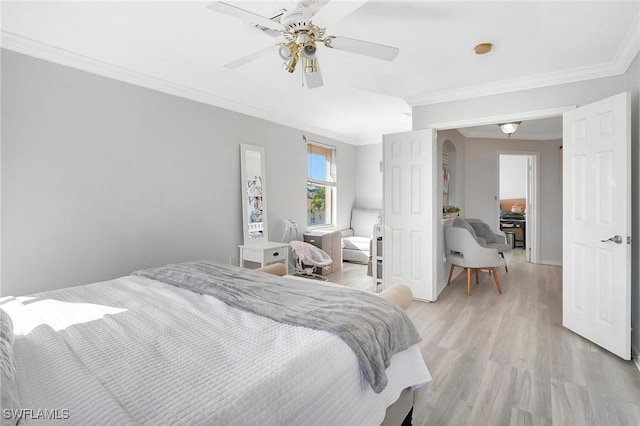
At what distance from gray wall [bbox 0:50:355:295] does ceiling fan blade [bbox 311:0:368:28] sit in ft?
7.52

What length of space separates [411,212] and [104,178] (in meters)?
3.23

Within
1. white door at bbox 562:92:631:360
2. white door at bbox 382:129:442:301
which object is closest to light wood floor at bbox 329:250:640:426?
white door at bbox 562:92:631:360

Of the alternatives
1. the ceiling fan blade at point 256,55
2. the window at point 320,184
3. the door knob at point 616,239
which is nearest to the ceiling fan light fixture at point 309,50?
the ceiling fan blade at point 256,55

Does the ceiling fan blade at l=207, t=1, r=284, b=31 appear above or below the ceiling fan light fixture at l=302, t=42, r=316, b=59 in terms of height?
above

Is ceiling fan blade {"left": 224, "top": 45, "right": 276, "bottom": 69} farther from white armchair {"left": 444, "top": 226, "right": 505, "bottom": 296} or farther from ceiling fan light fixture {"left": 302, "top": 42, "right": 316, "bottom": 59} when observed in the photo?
white armchair {"left": 444, "top": 226, "right": 505, "bottom": 296}

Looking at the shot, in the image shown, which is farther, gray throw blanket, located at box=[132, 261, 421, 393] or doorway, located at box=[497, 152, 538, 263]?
doorway, located at box=[497, 152, 538, 263]

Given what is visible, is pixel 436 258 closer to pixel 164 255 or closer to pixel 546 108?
pixel 546 108

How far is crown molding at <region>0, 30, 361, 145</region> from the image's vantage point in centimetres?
243

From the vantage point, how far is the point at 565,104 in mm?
3100

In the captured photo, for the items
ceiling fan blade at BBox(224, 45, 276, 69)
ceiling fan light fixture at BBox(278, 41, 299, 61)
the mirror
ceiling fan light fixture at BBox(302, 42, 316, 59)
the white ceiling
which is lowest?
the mirror

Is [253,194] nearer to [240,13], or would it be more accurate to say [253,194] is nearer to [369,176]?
[240,13]

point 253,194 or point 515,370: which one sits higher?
point 253,194

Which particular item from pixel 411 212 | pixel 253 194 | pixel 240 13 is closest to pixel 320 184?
pixel 253 194

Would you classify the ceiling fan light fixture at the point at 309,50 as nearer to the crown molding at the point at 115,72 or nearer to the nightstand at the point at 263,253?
the crown molding at the point at 115,72
